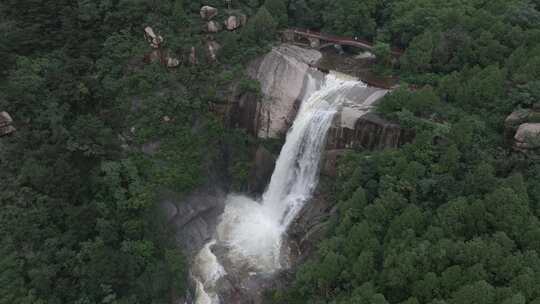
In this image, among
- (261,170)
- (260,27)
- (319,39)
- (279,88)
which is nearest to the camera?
(279,88)

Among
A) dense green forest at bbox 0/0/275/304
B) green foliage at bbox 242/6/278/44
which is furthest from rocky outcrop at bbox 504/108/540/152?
green foliage at bbox 242/6/278/44

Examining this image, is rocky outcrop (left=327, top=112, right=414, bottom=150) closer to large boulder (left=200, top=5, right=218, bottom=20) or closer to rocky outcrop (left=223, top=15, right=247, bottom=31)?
rocky outcrop (left=223, top=15, right=247, bottom=31)

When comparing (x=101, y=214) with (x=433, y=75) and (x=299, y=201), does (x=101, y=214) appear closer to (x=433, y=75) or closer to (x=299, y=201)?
(x=299, y=201)

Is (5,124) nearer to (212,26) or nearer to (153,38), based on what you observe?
(153,38)

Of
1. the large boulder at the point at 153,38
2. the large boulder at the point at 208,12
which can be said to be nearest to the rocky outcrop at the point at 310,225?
the large boulder at the point at 153,38

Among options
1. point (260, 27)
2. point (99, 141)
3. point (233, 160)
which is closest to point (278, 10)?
point (260, 27)

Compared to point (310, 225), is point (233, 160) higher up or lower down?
higher up
